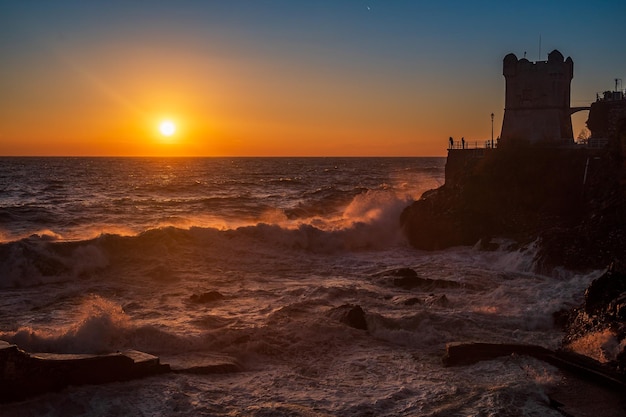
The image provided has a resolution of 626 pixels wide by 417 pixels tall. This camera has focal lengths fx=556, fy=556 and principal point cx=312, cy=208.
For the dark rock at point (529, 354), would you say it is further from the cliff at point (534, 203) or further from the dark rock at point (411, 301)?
the cliff at point (534, 203)

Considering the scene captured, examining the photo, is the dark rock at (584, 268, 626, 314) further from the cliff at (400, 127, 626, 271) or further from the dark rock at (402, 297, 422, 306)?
the cliff at (400, 127, 626, 271)

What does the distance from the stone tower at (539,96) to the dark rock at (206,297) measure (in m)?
25.4

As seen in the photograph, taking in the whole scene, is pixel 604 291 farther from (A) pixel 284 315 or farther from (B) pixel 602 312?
(A) pixel 284 315

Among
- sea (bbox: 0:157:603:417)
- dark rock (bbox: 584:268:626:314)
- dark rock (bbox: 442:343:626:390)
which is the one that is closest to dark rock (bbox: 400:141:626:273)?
sea (bbox: 0:157:603:417)

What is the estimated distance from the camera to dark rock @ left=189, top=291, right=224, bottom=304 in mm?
16938

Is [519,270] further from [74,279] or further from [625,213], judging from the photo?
[74,279]

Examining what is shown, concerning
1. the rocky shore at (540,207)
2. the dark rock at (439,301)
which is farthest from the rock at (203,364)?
the rocky shore at (540,207)

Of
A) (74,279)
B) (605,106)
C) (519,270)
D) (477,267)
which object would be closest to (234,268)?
(74,279)

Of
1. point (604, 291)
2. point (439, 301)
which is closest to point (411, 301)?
point (439, 301)

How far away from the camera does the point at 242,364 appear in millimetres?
11750

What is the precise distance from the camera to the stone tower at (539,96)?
35.8m

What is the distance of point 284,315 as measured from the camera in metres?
15.0

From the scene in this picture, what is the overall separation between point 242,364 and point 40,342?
442cm

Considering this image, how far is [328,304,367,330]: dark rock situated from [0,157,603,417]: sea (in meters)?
0.18
